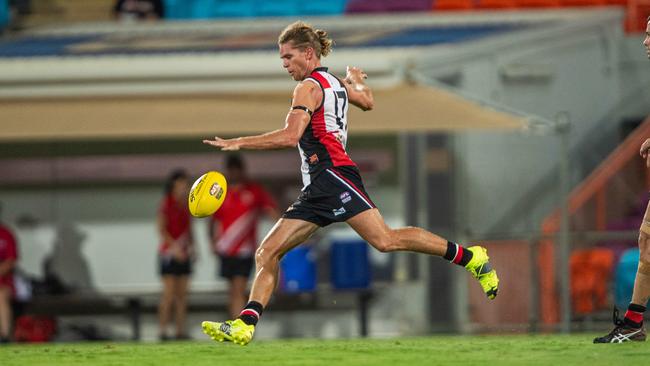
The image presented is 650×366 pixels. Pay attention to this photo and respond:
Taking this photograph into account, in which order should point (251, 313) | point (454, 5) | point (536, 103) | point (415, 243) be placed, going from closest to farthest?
1. point (251, 313)
2. point (415, 243)
3. point (536, 103)
4. point (454, 5)

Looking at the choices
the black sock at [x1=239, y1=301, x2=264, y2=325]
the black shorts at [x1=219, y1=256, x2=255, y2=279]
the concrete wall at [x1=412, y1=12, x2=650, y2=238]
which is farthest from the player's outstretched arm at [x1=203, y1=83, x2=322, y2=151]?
the concrete wall at [x1=412, y1=12, x2=650, y2=238]

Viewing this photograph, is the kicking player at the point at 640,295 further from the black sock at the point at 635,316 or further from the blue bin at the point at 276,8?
the blue bin at the point at 276,8

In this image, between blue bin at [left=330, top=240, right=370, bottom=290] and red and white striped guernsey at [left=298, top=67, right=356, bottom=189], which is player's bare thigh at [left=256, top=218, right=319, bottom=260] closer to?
red and white striped guernsey at [left=298, top=67, right=356, bottom=189]

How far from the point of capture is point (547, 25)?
1753 centimetres

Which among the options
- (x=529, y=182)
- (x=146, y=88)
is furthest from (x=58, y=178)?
(x=529, y=182)


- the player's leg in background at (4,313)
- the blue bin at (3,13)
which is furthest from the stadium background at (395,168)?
the blue bin at (3,13)

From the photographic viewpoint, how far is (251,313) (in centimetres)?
884

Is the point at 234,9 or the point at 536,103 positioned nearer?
the point at 536,103

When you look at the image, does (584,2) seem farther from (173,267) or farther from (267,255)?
(267,255)

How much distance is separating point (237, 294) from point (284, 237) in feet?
20.7

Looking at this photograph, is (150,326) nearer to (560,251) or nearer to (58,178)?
(58,178)

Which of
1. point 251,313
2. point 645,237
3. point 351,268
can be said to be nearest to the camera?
point 251,313

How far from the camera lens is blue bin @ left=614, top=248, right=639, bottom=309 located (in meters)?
14.9

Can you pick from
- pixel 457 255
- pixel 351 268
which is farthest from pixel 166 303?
→ pixel 457 255
